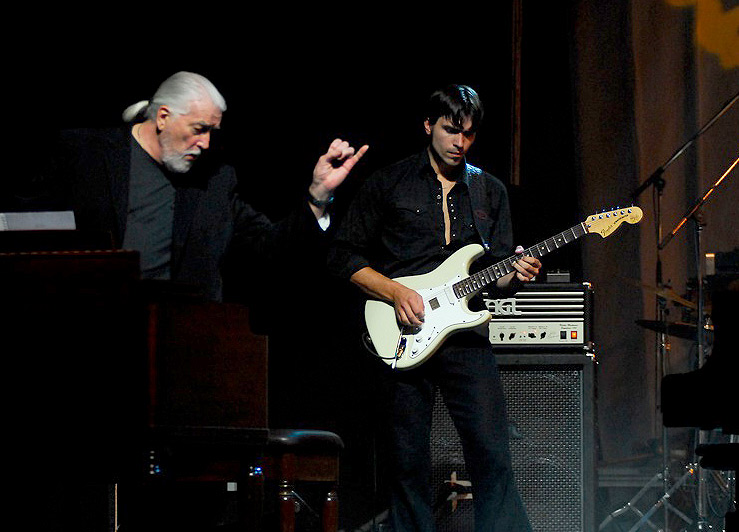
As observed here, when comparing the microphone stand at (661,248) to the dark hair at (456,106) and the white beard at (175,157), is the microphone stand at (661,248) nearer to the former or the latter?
the dark hair at (456,106)

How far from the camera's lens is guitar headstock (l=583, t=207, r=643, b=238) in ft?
13.2

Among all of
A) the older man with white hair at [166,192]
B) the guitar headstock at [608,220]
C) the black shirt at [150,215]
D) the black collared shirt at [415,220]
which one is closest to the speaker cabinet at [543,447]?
the guitar headstock at [608,220]

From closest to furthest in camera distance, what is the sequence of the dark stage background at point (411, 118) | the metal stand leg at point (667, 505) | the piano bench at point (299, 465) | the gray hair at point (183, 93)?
1. the gray hair at point (183, 93)
2. the piano bench at point (299, 465)
3. the metal stand leg at point (667, 505)
4. the dark stage background at point (411, 118)

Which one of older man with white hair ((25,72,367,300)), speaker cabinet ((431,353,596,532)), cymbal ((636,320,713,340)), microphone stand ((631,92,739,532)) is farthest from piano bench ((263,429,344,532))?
cymbal ((636,320,713,340))

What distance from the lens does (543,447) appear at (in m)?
4.39

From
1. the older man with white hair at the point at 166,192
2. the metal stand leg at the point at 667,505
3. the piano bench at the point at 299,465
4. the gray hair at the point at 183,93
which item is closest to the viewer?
the older man with white hair at the point at 166,192

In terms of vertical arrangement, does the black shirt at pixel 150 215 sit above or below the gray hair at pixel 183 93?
below

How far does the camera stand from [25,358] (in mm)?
2367

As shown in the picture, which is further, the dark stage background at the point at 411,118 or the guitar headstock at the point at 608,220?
the dark stage background at the point at 411,118

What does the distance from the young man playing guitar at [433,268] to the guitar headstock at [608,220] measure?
13.0 inches

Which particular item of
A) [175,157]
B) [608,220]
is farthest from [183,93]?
[608,220]

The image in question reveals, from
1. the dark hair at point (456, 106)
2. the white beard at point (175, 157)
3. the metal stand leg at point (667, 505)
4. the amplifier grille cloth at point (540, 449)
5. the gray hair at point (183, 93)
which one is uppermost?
the dark hair at point (456, 106)

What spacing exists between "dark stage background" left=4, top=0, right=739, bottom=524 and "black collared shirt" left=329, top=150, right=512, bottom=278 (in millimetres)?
842

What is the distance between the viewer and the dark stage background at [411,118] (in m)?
4.66
